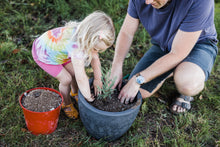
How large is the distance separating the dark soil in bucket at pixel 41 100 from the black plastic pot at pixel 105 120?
25 cm

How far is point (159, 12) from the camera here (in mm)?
1746

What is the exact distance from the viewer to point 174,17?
169 cm

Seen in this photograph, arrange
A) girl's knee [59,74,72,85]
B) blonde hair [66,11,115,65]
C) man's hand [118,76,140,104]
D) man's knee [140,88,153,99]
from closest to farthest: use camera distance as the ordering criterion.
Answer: blonde hair [66,11,115,65], man's hand [118,76,140,104], girl's knee [59,74,72,85], man's knee [140,88,153,99]

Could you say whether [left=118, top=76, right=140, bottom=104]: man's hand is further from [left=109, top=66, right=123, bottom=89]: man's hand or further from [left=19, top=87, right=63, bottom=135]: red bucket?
[left=19, top=87, right=63, bottom=135]: red bucket

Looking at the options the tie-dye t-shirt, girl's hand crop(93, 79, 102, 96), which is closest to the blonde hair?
the tie-dye t-shirt

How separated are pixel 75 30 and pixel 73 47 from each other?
Result: 0.14 meters

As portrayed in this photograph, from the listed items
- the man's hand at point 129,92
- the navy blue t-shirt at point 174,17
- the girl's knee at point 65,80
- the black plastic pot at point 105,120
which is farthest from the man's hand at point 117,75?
the navy blue t-shirt at point 174,17

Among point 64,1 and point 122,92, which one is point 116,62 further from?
point 64,1

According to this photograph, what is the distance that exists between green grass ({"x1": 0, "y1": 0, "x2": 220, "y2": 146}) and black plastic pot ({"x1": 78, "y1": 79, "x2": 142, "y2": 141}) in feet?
0.44

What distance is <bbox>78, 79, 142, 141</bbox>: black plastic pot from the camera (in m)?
1.48

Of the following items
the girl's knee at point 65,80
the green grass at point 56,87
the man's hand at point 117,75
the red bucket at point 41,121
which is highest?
the man's hand at point 117,75

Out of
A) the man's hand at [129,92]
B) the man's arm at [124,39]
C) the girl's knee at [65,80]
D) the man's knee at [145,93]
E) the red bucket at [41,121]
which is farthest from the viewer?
the man's knee at [145,93]

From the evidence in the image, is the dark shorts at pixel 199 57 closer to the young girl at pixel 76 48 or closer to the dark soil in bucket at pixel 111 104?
the dark soil in bucket at pixel 111 104

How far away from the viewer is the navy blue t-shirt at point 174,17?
1.56m
